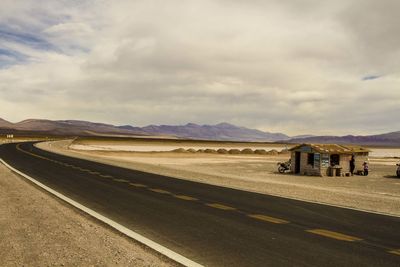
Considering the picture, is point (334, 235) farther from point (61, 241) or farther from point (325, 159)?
point (325, 159)

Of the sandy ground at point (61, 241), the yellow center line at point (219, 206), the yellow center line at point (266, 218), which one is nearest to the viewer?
the sandy ground at point (61, 241)

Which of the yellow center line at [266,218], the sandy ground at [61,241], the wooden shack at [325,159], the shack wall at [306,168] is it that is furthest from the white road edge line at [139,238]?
the wooden shack at [325,159]

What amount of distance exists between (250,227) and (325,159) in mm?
29336

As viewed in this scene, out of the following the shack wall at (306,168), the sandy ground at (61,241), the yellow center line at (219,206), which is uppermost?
the shack wall at (306,168)

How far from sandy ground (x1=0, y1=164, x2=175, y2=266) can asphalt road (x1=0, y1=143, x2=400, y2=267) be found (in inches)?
31.5

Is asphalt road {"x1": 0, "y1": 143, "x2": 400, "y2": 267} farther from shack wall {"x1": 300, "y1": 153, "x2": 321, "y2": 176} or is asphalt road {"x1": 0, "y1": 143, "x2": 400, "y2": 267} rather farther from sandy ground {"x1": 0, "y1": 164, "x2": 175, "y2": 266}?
shack wall {"x1": 300, "y1": 153, "x2": 321, "y2": 176}

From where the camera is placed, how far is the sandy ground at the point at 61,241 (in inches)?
287

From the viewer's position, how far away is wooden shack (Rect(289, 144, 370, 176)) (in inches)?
1494

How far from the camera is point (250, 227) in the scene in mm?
10344

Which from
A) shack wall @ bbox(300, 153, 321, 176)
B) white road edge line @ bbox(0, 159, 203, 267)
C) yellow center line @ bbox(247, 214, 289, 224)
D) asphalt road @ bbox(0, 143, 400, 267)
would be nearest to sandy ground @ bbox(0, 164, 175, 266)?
white road edge line @ bbox(0, 159, 203, 267)

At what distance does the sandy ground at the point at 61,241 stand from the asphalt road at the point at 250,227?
0.80 metres

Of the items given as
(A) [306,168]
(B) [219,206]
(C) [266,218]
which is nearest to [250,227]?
(C) [266,218]

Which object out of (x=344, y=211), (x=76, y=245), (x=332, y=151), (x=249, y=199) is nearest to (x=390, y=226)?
(x=344, y=211)

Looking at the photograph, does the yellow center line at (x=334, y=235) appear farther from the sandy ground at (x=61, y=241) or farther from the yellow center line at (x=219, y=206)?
the sandy ground at (x=61, y=241)
